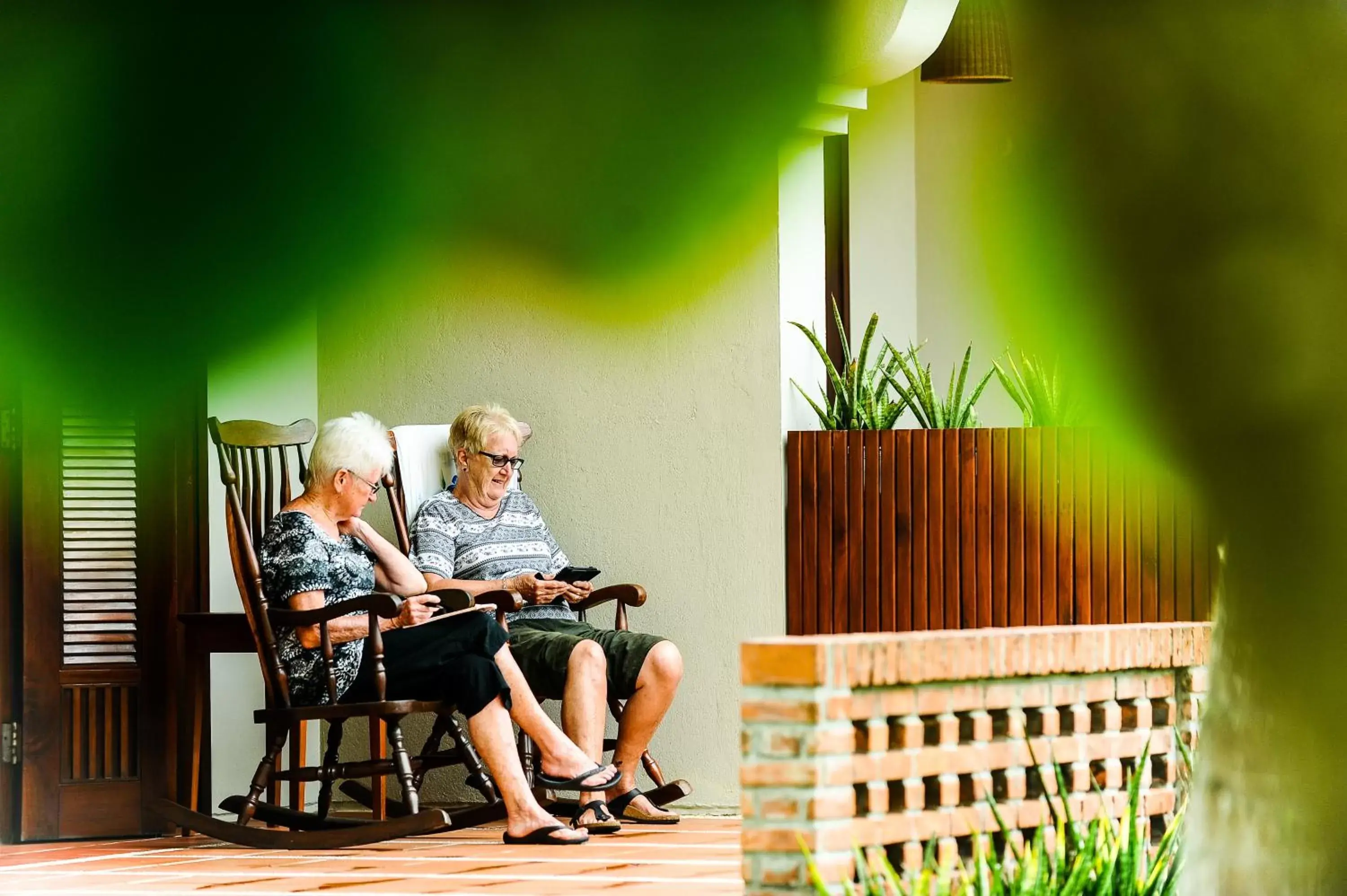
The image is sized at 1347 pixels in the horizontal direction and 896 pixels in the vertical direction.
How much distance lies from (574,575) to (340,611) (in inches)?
33.4

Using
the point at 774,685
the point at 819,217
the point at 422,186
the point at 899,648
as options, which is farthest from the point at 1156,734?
the point at 819,217

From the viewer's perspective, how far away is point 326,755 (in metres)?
4.93

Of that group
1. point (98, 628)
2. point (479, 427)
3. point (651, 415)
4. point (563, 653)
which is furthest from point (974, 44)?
point (98, 628)

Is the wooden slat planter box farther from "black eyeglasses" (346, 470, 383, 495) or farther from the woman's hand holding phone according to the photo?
"black eyeglasses" (346, 470, 383, 495)

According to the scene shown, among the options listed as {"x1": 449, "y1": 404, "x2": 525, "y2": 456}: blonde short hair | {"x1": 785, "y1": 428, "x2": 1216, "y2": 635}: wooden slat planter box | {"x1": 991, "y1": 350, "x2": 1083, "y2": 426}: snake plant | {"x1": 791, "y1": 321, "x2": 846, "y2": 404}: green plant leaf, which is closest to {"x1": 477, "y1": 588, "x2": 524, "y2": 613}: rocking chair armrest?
{"x1": 449, "y1": 404, "x2": 525, "y2": 456}: blonde short hair

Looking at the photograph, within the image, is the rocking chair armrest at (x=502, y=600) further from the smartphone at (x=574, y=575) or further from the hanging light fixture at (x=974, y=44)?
the hanging light fixture at (x=974, y=44)

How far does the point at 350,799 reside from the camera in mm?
5742

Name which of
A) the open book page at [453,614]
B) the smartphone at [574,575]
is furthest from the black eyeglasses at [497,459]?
the open book page at [453,614]

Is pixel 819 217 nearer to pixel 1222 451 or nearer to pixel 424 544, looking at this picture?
pixel 424 544

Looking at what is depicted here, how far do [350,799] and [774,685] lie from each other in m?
3.42

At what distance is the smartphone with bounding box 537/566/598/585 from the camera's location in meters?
5.12

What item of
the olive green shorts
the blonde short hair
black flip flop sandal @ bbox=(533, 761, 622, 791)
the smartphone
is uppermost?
the blonde short hair

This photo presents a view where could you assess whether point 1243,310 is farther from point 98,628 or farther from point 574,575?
point 98,628

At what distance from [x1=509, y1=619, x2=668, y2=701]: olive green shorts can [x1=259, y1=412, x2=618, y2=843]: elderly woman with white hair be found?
18cm
